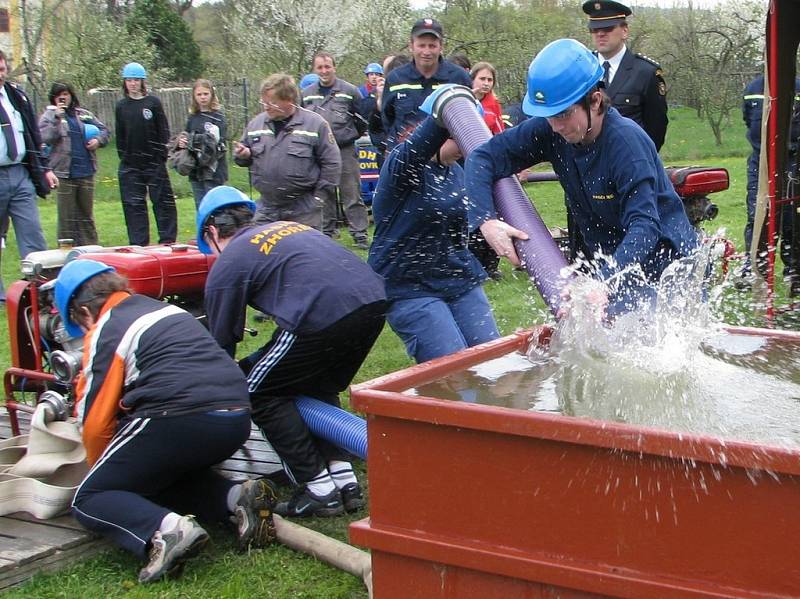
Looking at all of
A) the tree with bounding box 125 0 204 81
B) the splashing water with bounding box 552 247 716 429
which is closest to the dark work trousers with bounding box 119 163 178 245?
the splashing water with bounding box 552 247 716 429

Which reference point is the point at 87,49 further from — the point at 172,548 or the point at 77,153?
the point at 172,548

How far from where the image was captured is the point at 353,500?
446 cm

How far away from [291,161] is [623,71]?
2.71m

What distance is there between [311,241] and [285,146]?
11.1ft

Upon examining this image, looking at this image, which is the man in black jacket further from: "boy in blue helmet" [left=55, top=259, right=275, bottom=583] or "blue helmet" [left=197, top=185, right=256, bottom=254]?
"boy in blue helmet" [left=55, top=259, right=275, bottom=583]

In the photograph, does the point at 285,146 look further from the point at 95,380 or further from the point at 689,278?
the point at 689,278

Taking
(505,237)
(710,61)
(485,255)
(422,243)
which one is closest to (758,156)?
(485,255)

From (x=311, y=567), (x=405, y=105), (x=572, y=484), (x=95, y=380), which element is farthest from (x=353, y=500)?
(x=405, y=105)

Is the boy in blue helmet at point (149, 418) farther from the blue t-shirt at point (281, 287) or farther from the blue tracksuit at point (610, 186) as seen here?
the blue tracksuit at point (610, 186)

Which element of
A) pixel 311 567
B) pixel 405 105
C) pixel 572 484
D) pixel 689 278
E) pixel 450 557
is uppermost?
pixel 405 105

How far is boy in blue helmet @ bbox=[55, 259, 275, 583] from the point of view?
12.8 feet

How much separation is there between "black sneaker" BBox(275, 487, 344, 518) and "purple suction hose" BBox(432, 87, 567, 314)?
4.50 ft

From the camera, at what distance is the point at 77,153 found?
10.9m

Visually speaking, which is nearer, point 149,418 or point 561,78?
point 561,78
